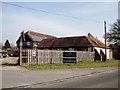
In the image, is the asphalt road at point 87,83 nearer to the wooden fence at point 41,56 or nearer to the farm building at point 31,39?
the wooden fence at point 41,56

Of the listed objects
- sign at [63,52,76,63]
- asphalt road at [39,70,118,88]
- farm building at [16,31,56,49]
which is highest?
farm building at [16,31,56,49]

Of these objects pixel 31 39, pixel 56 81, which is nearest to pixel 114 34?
pixel 31 39

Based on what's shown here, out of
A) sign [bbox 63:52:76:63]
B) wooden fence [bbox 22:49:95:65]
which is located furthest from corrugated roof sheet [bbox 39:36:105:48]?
wooden fence [bbox 22:49:95:65]

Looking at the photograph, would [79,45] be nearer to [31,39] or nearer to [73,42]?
[73,42]

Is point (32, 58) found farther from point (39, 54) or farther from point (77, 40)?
point (77, 40)

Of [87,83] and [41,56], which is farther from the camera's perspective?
[41,56]

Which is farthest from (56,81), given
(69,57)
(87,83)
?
(69,57)

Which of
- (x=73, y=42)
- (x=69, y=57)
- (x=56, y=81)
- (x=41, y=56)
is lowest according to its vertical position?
(x=56, y=81)

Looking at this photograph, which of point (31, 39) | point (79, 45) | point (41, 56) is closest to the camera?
point (41, 56)

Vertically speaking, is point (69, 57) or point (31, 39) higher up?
point (31, 39)

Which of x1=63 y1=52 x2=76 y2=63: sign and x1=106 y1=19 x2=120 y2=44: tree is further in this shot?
x1=106 y1=19 x2=120 y2=44: tree

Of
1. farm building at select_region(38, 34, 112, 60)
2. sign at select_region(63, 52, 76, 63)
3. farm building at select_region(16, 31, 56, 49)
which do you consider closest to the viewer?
sign at select_region(63, 52, 76, 63)

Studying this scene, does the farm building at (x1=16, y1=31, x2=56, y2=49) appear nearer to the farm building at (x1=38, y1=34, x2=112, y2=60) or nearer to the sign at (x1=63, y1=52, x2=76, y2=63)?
the farm building at (x1=38, y1=34, x2=112, y2=60)

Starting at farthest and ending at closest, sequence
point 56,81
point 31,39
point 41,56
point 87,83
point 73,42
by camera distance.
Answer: point 31,39
point 73,42
point 41,56
point 56,81
point 87,83
